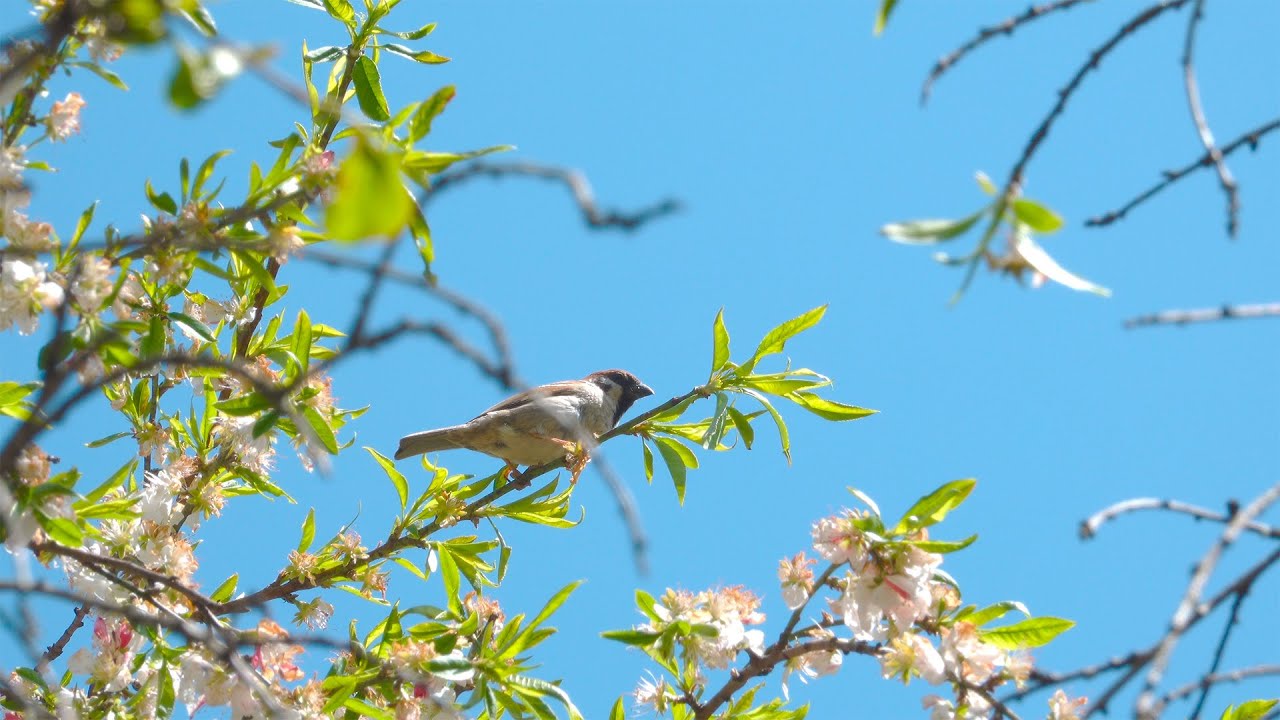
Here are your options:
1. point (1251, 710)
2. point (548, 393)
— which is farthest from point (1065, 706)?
point (548, 393)

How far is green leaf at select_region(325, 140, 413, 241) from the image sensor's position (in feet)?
3.96

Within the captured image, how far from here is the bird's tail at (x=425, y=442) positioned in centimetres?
680

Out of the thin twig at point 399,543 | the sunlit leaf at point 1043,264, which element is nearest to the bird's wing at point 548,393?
the thin twig at point 399,543

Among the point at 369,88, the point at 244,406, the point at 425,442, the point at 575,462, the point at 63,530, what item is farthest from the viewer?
the point at 425,442

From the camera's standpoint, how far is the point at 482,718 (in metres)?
4.17

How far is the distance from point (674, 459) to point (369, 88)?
1871mm

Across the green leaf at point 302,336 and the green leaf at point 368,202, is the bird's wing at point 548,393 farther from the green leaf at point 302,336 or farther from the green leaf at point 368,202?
the green leaf at point 368,202

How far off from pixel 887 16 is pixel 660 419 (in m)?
3.03

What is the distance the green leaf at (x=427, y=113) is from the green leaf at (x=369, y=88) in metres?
1.11

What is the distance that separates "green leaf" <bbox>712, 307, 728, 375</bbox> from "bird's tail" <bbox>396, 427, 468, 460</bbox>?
2750mm

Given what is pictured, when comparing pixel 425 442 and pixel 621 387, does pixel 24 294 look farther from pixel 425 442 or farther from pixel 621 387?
pixel 621 387

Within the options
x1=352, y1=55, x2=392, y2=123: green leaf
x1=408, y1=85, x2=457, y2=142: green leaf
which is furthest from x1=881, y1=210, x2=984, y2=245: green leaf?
x1=352, y1=55, x2=392, y2=123: green leaf

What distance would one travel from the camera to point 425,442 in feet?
22.7

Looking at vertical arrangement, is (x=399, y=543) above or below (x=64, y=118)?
below
